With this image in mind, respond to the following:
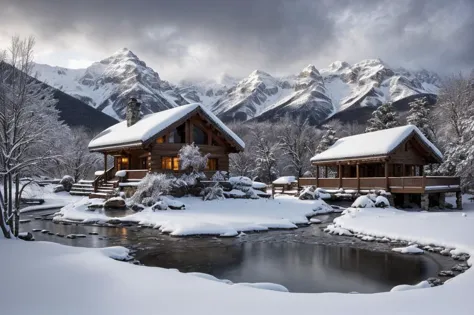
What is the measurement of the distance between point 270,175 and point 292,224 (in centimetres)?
3627

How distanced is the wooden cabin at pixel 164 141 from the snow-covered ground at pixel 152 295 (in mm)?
20067

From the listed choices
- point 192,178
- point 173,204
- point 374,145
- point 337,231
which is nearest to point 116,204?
point 173,204

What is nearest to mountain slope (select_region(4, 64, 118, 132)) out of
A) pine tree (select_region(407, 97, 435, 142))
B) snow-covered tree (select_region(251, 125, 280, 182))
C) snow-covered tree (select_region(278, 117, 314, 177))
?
snow-covered tree (select_region(251, 125, 280, 182))

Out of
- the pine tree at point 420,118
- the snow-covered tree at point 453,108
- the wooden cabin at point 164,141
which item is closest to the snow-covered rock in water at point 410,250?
the wooden cabin at point 164,141

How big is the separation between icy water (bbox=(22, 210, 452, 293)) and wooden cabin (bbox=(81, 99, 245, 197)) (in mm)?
12125

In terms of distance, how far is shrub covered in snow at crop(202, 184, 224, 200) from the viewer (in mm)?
27438

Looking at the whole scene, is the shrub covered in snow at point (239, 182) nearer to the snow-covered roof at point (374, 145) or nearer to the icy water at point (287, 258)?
the snow-covered roof at point (374, 145)

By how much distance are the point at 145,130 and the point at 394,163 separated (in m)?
21.6

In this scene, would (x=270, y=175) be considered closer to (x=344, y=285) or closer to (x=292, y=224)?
(x=292, y=224)

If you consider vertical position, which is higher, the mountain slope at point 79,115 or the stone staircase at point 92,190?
the mountain slope at point 79,115

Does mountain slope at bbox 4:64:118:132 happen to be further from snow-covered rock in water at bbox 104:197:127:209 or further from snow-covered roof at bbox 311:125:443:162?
snow-covered roof at bbox 311:125:443:162

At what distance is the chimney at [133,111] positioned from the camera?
35.8 m

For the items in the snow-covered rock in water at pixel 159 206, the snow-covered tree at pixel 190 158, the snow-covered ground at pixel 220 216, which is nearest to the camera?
the snow-covered ground at pixel 220 216

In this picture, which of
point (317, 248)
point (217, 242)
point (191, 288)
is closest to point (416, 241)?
point (317, 248)
